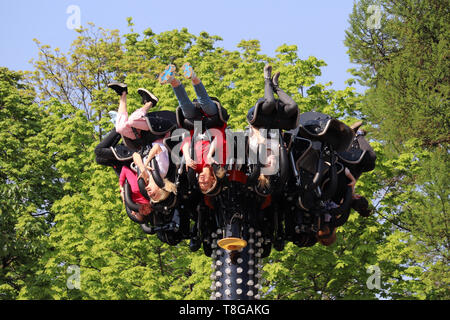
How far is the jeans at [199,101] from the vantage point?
11.1m

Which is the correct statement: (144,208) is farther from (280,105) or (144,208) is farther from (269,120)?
(280,105)

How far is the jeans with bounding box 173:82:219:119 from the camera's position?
11.1 m

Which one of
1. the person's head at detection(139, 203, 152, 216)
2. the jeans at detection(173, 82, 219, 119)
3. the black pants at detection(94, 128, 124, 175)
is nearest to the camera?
the jeans at detection(173, 82, 219, 119)

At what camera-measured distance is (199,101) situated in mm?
11203

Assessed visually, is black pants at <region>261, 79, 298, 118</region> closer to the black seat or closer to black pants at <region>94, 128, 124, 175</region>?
the black seat

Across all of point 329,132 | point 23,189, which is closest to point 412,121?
point 23,189

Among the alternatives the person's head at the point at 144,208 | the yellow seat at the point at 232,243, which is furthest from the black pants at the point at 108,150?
the yellow seat at the point at 232,243

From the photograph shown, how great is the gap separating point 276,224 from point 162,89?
15.6 m

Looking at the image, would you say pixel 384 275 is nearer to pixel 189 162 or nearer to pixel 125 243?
pixel 125 243

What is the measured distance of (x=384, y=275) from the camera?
2448 centimetres

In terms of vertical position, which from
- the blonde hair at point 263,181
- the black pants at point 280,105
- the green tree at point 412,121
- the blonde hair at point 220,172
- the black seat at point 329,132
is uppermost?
the green tree at point 412,121

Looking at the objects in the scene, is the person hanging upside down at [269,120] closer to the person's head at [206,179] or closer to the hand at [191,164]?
the person's head at [206,179]

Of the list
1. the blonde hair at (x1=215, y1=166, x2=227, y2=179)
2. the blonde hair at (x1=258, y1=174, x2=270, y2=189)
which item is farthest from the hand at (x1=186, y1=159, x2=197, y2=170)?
the blonde hair at (x1=258, y1=174, x2=270, y2=189)
